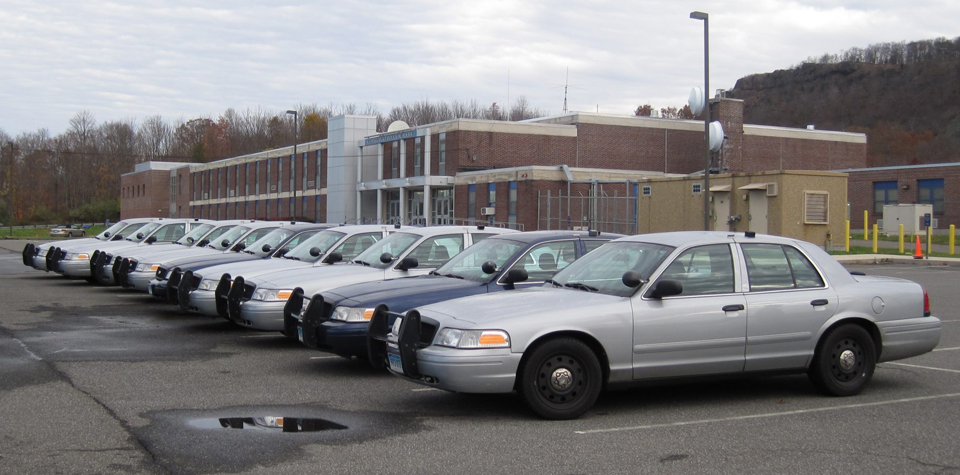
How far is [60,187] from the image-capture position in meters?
125

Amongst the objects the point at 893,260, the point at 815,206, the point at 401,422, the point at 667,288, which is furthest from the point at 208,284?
the point at 893,260

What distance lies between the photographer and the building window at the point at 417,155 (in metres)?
55.4

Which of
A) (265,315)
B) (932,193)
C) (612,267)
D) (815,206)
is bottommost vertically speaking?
(265,315)

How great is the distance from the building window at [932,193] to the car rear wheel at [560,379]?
48.3 meters

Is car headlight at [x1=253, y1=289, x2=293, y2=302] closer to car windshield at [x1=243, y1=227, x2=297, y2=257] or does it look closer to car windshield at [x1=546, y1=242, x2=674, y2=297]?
car windshield at [x1=546, y1=242, x2=674, y2=297]

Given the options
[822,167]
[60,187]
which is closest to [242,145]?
[60,187]

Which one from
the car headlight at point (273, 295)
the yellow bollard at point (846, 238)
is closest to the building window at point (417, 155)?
the yellow bollard at point (846, 238)

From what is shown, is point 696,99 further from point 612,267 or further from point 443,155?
point 612,267

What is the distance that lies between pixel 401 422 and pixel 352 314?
2.19 metres

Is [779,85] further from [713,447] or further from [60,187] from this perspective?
[713,447]

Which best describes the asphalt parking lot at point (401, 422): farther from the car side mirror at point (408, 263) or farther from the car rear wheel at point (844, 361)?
the car side mirror at point (408, 263)

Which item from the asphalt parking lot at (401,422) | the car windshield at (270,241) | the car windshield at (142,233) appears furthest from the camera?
the car windshield at (142,233)

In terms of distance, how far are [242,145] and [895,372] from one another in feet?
382

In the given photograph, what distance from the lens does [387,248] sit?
12.4 m
